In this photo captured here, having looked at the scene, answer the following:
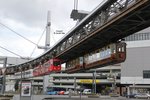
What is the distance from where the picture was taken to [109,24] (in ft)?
76.7

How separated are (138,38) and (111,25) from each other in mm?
95852

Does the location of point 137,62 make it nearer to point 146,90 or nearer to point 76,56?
point 146,90

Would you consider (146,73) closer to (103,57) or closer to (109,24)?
(103,57)

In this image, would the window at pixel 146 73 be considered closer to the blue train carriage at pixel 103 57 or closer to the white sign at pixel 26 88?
the blue train carriage at pixel 103 57

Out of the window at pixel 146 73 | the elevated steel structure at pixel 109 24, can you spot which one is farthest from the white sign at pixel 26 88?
the window at pixel 146 73

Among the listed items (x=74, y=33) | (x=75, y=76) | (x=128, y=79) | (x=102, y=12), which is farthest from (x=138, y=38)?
(x=102, y=12)

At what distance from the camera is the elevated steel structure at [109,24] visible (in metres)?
21.0

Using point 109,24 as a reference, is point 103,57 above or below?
below

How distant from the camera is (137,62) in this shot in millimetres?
115812

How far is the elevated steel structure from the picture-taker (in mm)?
20969

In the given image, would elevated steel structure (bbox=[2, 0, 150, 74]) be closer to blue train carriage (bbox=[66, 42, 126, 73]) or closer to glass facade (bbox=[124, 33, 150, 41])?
blue train carriage (bbox=[66, 42, 126, 73])

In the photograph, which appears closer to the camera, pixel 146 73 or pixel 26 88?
pixel 26 88

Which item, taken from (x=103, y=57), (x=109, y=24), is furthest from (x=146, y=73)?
(x=109, y=24)

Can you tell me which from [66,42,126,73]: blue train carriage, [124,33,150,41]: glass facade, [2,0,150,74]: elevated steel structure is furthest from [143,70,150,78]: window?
[2,0,150,74]: elevated steel structure
